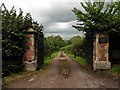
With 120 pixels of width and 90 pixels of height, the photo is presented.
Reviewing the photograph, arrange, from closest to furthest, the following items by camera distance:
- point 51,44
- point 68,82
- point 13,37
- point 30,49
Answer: point 68,82 → point 13,37 → point 30,49 → point 51,44

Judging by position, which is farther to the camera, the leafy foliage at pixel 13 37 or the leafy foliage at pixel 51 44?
the leafy foliage at pixel 51 44

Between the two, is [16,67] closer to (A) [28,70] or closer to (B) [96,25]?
(A) [28,70]

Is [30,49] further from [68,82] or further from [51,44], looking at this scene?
[51,44]

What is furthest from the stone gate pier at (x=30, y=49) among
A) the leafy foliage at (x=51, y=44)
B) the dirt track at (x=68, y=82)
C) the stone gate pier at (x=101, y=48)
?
the leafy foliage at (x=51, y=44)

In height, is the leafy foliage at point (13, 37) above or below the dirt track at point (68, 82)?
above

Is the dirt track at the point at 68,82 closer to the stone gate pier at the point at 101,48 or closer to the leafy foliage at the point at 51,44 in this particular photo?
the stone gate pier at the point at 101,48

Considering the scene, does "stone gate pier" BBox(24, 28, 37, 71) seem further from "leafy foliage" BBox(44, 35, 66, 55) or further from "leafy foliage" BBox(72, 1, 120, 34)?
"leafy foliage" BBox(44, 35, 66, 55)

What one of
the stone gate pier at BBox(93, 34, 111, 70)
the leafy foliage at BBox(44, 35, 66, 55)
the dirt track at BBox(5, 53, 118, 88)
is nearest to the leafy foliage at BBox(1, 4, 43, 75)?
the dirt track at BBox(5, 53, 118, 88)

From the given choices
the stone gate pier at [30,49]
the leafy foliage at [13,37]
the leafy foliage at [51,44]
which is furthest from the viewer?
the leafy foliage at [51,44]

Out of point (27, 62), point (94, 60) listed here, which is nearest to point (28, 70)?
point (27, 62)

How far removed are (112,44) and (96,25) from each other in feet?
11.0

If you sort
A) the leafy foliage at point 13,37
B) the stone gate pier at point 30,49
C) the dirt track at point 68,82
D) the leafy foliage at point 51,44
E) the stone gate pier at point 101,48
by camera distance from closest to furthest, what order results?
the dirt track at point 68,82
the leafy foliage at point 13,37
the stone gate pier at point 30,49
the stone gate pier at point 101,48
the leafy foliage at point 51,44

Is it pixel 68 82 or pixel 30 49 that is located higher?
pixel 30 49

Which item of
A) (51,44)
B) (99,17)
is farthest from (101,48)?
(51,44)
